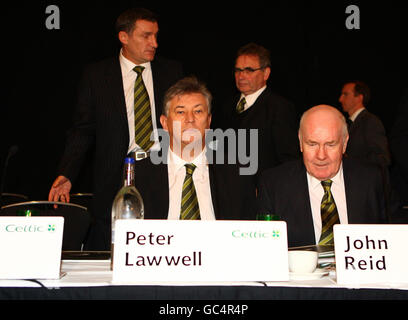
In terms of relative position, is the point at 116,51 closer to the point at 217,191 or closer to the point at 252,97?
the point at 252,97

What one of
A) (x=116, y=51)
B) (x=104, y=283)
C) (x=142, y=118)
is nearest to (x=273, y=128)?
(x=142, y=118)

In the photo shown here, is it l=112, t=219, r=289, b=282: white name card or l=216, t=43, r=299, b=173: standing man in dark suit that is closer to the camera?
l=112, t=219, r=289, b=282: white name card

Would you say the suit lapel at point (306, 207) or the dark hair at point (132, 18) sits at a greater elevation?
the dark hair at point (132, 18)

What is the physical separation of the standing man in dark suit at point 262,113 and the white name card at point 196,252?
2050 mm

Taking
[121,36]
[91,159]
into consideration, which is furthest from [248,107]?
[91,159]

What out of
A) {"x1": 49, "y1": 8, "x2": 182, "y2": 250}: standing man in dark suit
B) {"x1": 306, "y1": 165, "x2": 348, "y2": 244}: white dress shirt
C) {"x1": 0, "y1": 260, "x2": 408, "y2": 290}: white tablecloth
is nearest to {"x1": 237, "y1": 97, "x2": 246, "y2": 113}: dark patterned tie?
{"x1": 49, "y1": 8, "x2": 182, "y2": 250}: standing man in dark suit

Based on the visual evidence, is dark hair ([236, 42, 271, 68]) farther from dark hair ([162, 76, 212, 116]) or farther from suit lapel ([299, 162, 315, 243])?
suit lapel ([299, 162, 315, 243])

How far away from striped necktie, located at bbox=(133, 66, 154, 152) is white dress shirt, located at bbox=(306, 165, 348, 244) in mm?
1096

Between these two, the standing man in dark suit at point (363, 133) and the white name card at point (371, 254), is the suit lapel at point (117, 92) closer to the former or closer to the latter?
the standing man in dark suit at point (363, 133)

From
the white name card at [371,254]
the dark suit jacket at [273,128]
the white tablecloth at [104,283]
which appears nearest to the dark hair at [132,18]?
the dark suit jacket at [273,128]

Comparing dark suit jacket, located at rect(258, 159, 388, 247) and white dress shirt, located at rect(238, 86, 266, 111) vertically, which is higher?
white dress shirt, located at rect(238, 86, 266, 111)

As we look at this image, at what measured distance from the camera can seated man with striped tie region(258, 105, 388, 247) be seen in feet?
6.72

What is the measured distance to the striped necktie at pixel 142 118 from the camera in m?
3.01
